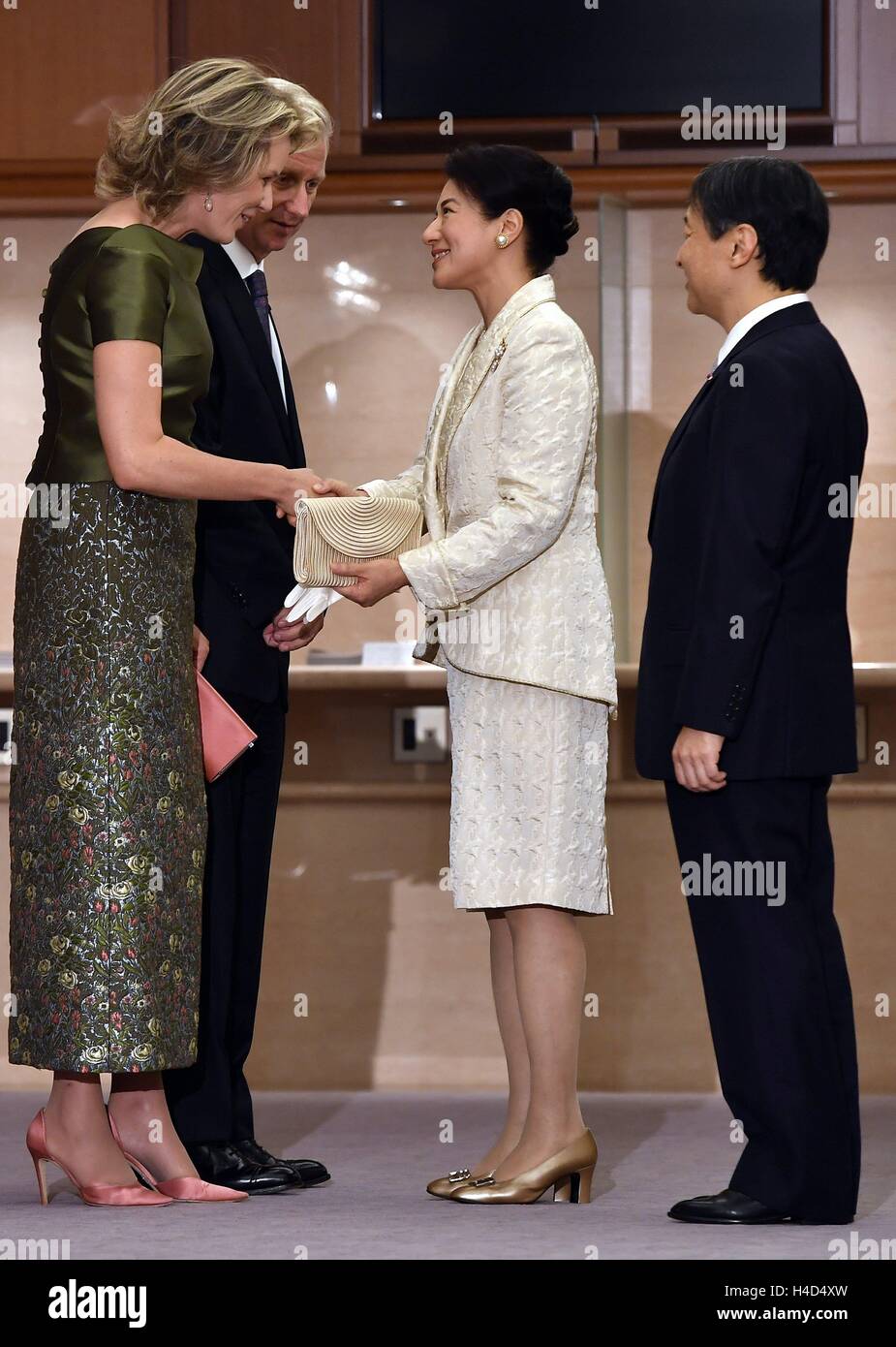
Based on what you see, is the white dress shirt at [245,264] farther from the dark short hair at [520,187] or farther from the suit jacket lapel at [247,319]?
the dark short hair at [520,187]

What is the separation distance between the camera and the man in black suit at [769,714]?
7.96ft

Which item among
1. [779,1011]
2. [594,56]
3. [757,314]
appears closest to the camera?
[779,1011]

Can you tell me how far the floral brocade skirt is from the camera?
8.25 ft

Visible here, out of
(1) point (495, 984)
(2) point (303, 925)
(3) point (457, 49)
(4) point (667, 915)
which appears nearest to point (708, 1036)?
(4) point (667, 915)

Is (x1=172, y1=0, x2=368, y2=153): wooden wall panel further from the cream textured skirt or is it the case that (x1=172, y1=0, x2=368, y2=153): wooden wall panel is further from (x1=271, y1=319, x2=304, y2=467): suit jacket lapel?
the cream textured skirt

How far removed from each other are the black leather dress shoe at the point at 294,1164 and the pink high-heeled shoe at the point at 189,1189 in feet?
0.59

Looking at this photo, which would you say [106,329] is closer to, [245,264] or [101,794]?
[245,264]

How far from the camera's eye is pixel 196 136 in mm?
2600

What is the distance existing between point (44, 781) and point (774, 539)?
1.08m

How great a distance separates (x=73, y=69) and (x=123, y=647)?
206 cm

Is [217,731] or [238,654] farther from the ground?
[238,654]

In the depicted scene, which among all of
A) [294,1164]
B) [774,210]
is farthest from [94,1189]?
[774,210]

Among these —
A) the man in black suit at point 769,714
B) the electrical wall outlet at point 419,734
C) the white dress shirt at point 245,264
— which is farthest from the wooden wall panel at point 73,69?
the man in black suit at point 769,714

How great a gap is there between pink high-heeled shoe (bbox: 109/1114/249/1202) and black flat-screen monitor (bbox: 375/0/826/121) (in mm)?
2428
